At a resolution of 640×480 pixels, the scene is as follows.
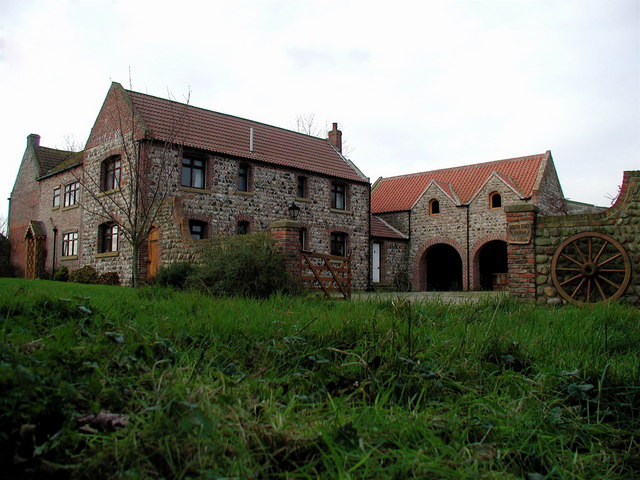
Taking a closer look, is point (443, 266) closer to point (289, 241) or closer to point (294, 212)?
point (294, 212)

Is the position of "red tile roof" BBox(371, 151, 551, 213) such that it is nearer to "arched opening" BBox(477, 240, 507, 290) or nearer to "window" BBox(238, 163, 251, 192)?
"arched opening" BBox(477, 240, 507, 290)

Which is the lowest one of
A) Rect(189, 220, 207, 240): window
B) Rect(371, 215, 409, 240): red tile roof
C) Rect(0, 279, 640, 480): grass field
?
Rect(0, 279, 640, 480): grass field

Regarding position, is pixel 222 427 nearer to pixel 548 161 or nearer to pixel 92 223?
pixel 92 223

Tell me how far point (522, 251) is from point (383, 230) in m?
19.0

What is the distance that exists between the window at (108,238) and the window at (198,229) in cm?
354

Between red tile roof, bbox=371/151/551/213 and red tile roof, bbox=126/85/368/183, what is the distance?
492 cm

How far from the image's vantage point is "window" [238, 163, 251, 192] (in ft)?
72.3

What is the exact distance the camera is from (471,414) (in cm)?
317

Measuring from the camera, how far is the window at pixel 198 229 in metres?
20.1

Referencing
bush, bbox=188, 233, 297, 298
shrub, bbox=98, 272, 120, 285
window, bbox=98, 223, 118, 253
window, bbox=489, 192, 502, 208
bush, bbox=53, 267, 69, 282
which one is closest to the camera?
bush, bbox=188, 233, 297, 298

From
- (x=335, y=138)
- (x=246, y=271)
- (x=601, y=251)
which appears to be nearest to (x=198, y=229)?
(x=246, y=271)

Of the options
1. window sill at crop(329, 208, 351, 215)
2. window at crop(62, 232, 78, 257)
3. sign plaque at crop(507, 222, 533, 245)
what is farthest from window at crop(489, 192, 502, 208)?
window at crop(62, 232, 78, 257)

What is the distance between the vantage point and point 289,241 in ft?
39.8

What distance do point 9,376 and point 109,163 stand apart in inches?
836
